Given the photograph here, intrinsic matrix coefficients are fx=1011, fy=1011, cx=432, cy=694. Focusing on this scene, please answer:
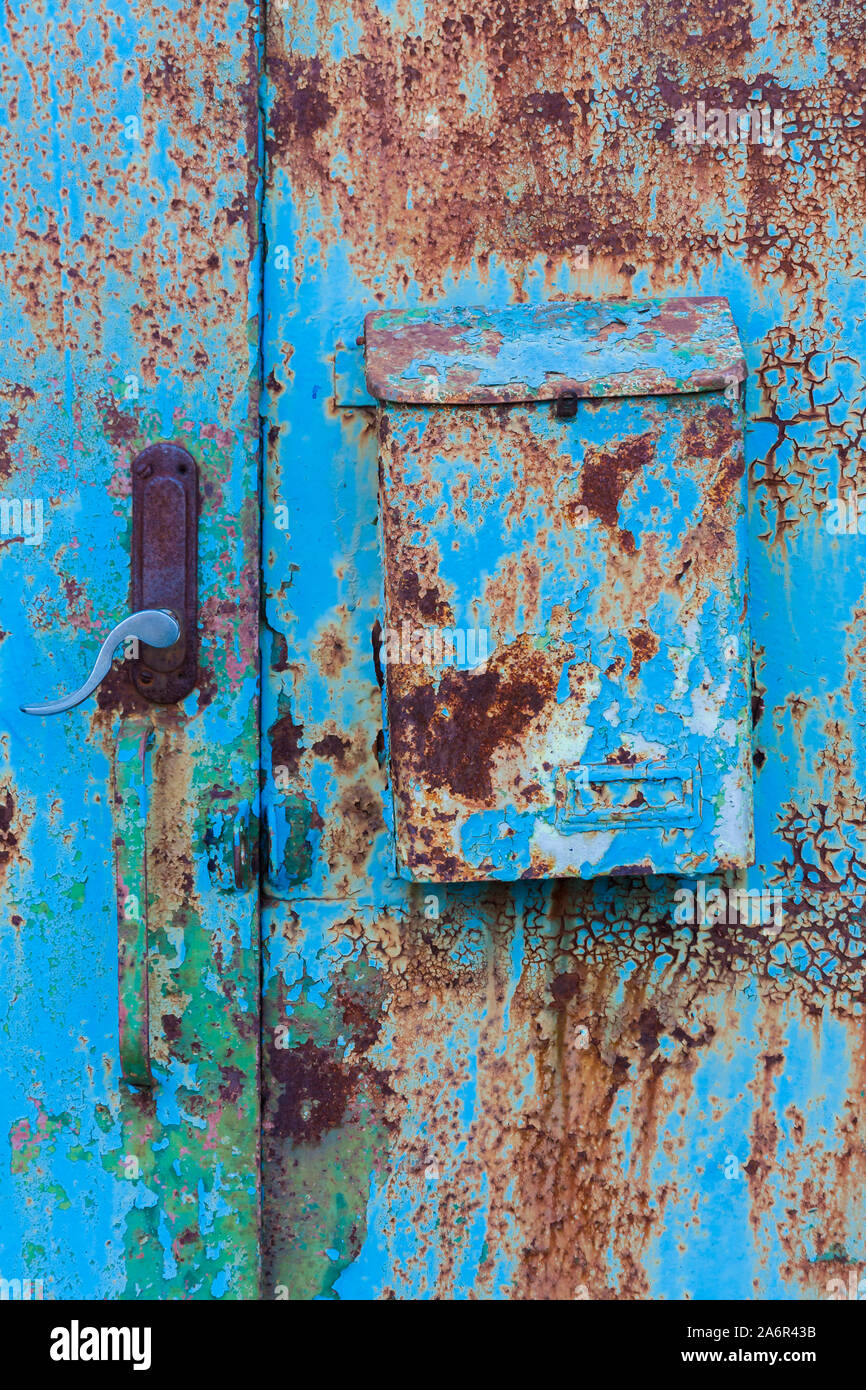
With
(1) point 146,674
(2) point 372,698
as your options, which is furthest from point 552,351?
(1) point 146,674

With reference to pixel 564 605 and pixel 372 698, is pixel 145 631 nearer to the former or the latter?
pixel 372 698

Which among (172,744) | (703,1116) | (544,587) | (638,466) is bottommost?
(703,1116)

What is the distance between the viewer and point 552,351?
91 centimetres

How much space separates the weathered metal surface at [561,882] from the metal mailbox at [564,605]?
4.0 inches

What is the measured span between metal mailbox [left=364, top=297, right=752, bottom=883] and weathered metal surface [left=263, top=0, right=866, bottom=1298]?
10 cm

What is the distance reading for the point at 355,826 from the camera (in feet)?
3.29

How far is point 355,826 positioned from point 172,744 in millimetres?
195

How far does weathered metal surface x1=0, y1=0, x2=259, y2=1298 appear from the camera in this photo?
0.94m

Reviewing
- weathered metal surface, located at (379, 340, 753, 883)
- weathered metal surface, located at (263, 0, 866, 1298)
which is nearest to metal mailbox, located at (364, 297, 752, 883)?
weathered metal surface, located at (379, 340, 753, 883)

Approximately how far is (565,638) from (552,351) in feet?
0.85

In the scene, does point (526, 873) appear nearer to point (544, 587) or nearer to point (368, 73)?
point (544, 587)

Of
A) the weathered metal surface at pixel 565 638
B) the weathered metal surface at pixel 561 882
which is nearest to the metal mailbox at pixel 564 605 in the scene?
the weathered metal surface at pixel 565 638

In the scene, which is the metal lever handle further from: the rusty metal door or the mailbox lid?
the mailbox lid
